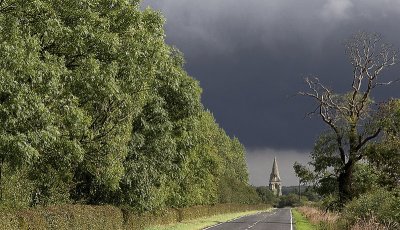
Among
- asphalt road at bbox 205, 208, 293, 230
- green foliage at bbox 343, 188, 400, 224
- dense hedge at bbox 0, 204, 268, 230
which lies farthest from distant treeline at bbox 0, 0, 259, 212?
green foliage at bbox 343, 188, 400, 224

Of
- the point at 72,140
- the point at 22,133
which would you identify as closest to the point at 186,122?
the point at 72,140

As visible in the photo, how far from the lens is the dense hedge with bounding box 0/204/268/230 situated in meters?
15.0

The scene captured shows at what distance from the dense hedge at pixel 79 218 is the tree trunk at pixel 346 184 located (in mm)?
14208

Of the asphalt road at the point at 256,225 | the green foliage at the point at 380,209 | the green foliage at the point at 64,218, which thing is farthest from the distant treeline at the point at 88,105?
the green foliage at the point at 380,209

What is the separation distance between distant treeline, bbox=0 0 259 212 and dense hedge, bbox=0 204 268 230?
53.1 inches

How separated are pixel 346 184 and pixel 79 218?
84.0ft

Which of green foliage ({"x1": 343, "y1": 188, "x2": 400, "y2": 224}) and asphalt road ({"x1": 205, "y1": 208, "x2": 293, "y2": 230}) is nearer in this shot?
green foliage ({"x1": 343, "y1": 188, "x2": 400, "y2": 224})

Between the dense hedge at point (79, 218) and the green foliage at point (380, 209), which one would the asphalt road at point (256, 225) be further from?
the green foliage at point (380, 209)

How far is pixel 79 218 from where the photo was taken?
2008cm

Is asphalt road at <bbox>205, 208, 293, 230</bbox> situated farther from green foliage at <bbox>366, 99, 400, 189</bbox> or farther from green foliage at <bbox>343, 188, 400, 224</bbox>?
green foliage at <bbox>343, 188, 400, 224</bbox>

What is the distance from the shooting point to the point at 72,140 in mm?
18688

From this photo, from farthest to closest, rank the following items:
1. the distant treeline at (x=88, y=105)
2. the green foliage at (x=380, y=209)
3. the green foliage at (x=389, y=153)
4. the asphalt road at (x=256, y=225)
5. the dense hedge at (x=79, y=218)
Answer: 1. the asphalt road at (x=256, y=225)
2. the green foliage at (x=389, y=153)
3. the green foliage at (x=380, y=209)
4. the dense hedge at (x=79, y=218)
5. the distant treeline at (x=88, y=105)

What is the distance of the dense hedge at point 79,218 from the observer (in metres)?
→ 15.0

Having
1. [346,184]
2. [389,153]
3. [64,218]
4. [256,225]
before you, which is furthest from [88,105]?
[346,184]
